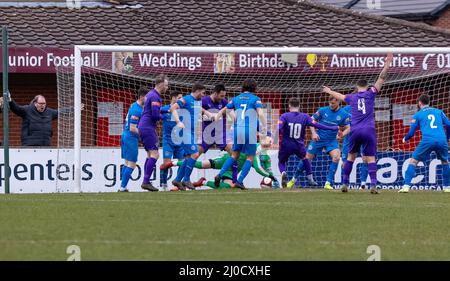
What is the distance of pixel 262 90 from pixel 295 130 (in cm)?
348

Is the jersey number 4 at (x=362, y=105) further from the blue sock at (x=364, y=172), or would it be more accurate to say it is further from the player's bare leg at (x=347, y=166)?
the blue sock at (x=364, y=172)

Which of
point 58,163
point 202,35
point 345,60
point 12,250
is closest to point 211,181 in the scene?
point 58,163

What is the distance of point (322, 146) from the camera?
20859 millimetres

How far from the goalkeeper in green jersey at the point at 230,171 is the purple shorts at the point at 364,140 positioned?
8.63ft

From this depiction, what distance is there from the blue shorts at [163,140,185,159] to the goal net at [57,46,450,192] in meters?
1.53

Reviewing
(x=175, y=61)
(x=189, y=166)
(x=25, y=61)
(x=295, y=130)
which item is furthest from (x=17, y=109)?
(x=295, y=130)

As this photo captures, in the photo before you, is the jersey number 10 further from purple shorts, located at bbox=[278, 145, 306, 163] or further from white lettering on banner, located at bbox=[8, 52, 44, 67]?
white lettering on banner, located at bbox=[8, 52, 44, 67]

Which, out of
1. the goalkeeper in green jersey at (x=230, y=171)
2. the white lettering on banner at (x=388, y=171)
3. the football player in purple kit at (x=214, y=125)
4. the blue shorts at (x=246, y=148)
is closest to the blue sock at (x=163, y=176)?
the goalkeeper in green jersey at (x=230, y=171)

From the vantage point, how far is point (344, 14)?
2691 cm

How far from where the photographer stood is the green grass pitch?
940 cm

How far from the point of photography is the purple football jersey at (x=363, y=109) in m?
17.0

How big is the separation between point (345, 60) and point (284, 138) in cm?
368

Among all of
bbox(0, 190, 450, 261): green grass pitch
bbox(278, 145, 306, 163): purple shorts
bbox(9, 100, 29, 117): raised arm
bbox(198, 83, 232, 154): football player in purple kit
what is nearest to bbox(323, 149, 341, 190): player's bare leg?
bbox(278, 145, 306, 163): purple shorts

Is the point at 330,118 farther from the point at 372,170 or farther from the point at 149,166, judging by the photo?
the point at 149,166
